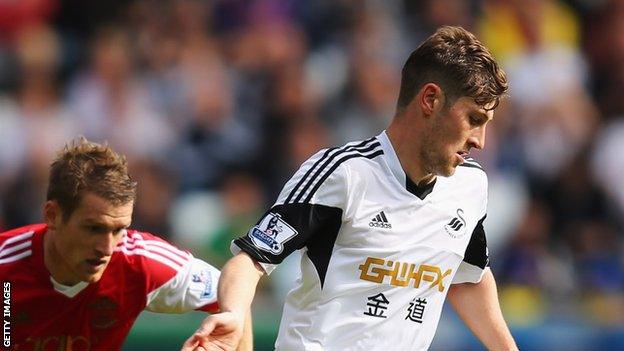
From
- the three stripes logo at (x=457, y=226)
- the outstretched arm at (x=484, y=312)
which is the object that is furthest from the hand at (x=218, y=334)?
the outstretched arm at (x=484, y=312)

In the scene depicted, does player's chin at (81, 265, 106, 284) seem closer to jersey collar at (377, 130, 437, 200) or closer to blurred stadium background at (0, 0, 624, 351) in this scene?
jersey collar at (377, 130, 437, 200)

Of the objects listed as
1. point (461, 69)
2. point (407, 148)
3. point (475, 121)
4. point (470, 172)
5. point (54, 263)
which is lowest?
point (54, 263)

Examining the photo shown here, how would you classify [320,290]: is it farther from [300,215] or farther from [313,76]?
[313,76]

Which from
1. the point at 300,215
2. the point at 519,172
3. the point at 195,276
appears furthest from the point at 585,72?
the point at 300,215

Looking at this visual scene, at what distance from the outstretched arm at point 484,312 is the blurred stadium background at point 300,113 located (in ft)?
12.6

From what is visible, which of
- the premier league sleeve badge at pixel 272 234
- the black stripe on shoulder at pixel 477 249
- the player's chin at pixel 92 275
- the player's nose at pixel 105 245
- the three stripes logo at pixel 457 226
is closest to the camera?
the premier league sleeve badge at pixel 272 234

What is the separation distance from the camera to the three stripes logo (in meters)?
4.96

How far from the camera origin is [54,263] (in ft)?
A: 18.0

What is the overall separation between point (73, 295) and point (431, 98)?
1842mm

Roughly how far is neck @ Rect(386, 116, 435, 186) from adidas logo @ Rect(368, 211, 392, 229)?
21 cm

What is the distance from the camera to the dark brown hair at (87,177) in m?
→ 5.38

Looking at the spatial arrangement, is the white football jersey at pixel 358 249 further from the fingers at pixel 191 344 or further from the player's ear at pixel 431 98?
the fingers at pixel 191 344

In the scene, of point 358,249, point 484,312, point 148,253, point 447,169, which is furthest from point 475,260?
point 148,253

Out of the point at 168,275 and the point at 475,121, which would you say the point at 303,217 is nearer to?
the point at 475,121
